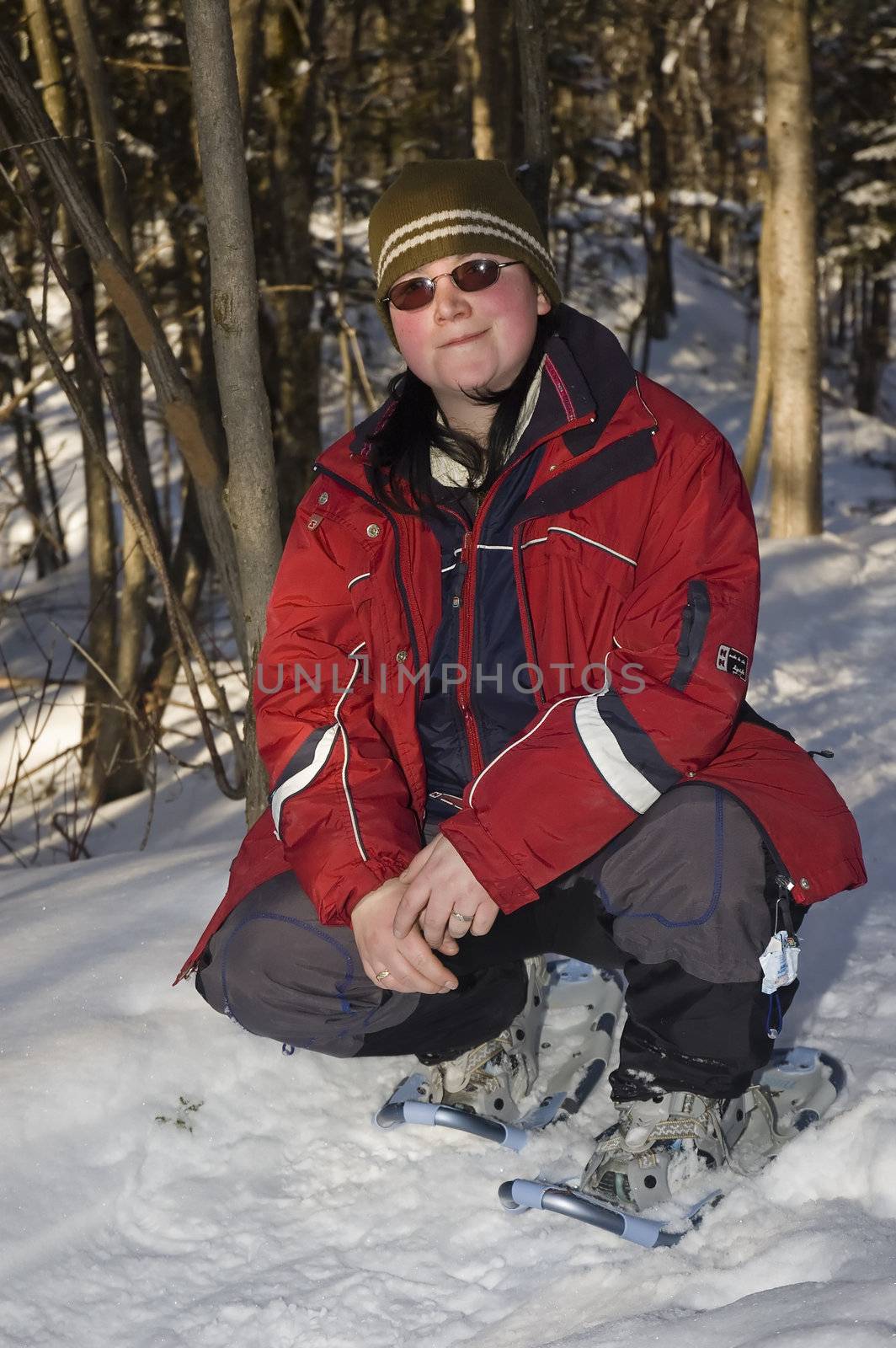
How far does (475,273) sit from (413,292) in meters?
0.11

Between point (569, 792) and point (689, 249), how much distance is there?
24.4 m

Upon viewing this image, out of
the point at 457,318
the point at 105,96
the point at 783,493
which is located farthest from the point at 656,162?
the point at 457,318

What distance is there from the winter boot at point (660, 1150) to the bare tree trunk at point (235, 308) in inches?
51.5

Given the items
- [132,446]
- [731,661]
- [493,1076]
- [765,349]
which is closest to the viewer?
[731,661]

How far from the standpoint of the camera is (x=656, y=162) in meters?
17.1

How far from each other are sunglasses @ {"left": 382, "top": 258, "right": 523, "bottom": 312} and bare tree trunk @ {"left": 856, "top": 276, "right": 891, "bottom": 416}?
1667cm

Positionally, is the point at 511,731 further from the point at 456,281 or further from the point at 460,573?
the point at 456,281

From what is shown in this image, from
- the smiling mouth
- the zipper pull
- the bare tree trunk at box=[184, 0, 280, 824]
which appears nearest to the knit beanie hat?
the smiling mouth

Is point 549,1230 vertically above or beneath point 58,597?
above

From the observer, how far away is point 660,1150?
1895 mm

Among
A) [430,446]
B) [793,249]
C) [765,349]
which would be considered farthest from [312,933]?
[765,349]

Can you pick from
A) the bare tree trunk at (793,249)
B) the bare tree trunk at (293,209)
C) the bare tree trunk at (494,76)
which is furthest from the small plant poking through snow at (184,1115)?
the bare tree trunk at (793,249)

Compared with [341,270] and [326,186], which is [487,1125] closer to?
[341,270]

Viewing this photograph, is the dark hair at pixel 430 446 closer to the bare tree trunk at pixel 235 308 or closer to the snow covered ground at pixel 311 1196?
the bare tree trunk at pixel 235 308
